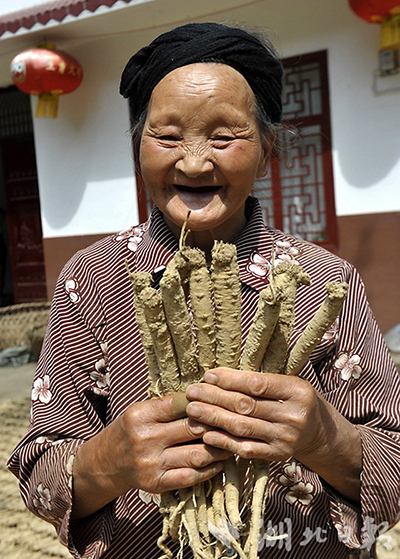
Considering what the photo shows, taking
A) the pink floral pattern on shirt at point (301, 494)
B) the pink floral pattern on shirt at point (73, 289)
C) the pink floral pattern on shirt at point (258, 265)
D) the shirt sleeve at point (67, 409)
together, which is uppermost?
the pink floral pattern on shirt at point (258, 265)

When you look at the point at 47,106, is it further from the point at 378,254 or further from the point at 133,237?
the point at 133,237

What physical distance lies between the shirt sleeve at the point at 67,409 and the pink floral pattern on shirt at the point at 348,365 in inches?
21.2

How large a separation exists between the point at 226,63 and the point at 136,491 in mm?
978

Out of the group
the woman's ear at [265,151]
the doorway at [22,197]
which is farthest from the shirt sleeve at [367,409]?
the doorway at [22,197]

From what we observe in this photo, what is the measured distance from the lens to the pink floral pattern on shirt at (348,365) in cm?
125

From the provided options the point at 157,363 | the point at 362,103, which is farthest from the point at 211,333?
the point at 362,103

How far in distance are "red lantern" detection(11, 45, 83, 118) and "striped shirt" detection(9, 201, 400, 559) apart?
5.11 metres

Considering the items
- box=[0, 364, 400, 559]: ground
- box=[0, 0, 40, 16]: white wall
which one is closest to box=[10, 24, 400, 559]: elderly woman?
box=[0, 364, 400, 559]: ground

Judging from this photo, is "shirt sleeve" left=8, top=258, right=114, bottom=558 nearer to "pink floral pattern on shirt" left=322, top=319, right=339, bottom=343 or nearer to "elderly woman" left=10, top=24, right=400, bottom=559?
"elderly woman" left=10, top=24, right=400, bottom=559

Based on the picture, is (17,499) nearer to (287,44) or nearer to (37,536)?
(37,536)

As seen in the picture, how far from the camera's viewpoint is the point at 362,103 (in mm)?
5055

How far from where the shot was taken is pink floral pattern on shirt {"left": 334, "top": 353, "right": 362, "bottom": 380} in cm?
125

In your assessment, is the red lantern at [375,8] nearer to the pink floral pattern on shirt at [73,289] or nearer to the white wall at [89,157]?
the white wall at [89,157]

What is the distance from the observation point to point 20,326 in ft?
21.9
